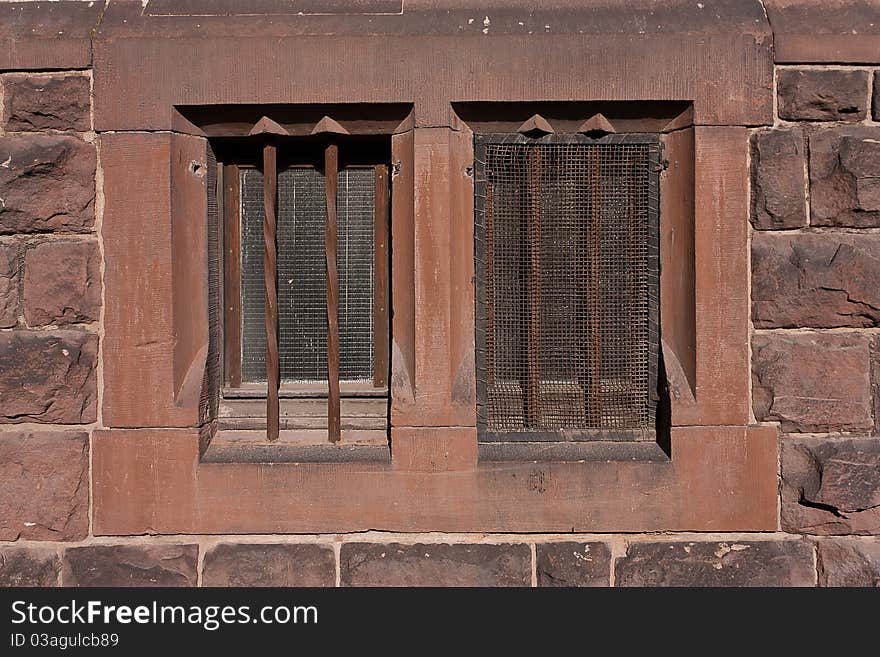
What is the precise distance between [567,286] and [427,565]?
3.80 feet

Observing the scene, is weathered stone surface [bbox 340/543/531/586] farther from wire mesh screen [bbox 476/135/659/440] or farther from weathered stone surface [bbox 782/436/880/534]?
weathered stone surface [bbox 782/436/880/534]

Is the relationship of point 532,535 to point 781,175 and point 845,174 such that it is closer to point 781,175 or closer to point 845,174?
point 781,175

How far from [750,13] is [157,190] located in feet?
7.40

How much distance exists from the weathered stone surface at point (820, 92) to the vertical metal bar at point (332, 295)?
167cm

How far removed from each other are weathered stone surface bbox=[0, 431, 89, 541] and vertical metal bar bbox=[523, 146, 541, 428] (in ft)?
5.43

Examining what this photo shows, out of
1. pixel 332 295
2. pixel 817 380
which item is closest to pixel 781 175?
pixel 817 380

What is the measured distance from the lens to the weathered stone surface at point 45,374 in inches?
113

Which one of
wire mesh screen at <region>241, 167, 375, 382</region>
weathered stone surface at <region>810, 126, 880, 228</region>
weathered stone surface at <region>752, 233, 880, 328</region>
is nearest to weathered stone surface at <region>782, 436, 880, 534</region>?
weathered stone surface at <region>752, 233, 880, 328</region>

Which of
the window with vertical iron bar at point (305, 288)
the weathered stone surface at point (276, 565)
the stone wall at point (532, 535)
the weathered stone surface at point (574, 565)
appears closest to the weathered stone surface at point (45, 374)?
the stone wall at point (532, 535)

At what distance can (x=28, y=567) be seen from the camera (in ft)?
9.50

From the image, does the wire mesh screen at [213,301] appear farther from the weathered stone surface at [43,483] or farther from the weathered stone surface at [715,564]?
the weathered stone surface at [715,564]

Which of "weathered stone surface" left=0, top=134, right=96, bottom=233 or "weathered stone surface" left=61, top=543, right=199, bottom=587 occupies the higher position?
"weathered stone surface" left=0, top=134, right=96, bottom=233

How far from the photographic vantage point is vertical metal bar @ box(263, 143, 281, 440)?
3.01 meters
